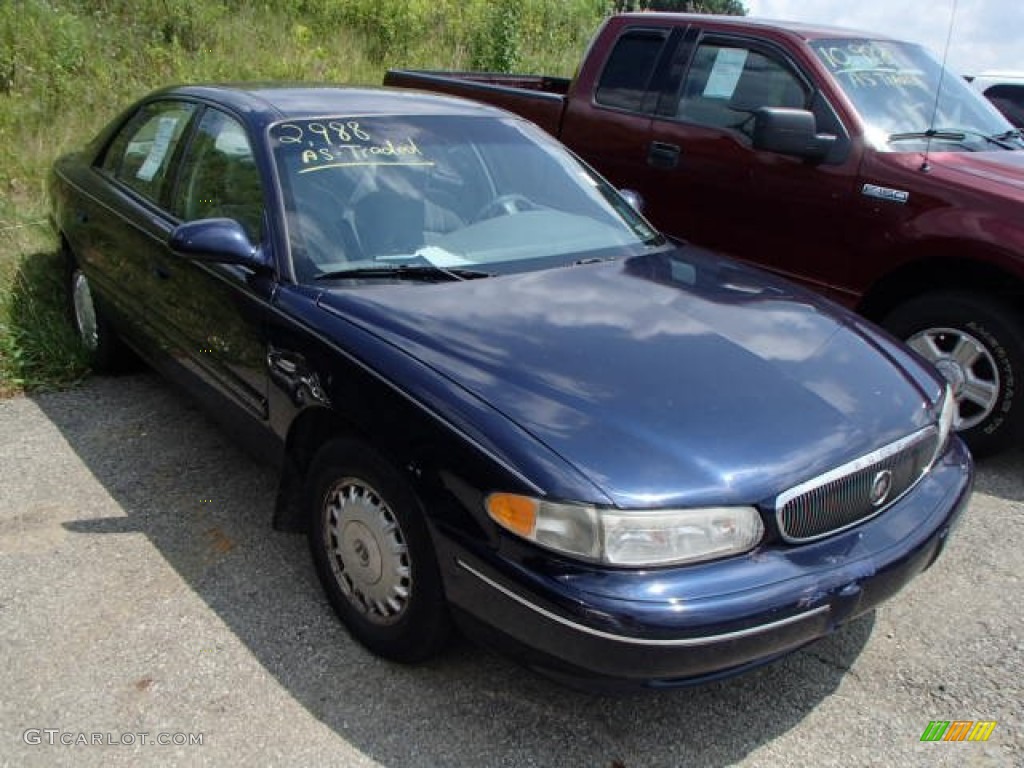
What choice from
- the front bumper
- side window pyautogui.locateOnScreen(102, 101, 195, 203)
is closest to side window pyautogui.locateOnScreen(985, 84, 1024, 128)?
side window pyautogui.locateOnScreen(102, 101, 195, 203)

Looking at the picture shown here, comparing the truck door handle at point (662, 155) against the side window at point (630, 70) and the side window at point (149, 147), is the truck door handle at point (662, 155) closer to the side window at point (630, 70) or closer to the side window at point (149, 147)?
the side window at point (630, 70)

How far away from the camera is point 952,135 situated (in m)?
4.77

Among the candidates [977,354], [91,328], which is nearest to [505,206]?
[977,354]

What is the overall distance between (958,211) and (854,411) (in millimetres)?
2128

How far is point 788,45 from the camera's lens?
16.0ft

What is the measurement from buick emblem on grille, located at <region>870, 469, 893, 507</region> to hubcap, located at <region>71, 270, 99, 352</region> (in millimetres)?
3866

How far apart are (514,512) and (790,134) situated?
10.2 ft

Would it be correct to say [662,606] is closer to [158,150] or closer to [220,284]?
[220,284]

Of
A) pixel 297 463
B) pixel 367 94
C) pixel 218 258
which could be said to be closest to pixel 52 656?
pixel 297 463

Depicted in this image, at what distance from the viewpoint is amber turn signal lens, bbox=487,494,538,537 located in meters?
2.15

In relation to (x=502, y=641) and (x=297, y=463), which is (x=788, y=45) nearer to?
(x=297, y=463)

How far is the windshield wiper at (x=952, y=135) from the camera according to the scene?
4637 millimetres

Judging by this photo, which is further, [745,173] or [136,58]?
[136,58]

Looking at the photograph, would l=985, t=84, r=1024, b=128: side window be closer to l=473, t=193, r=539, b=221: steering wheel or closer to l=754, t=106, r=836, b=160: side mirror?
l=754, t=106, r=836, b=160: side mirror
